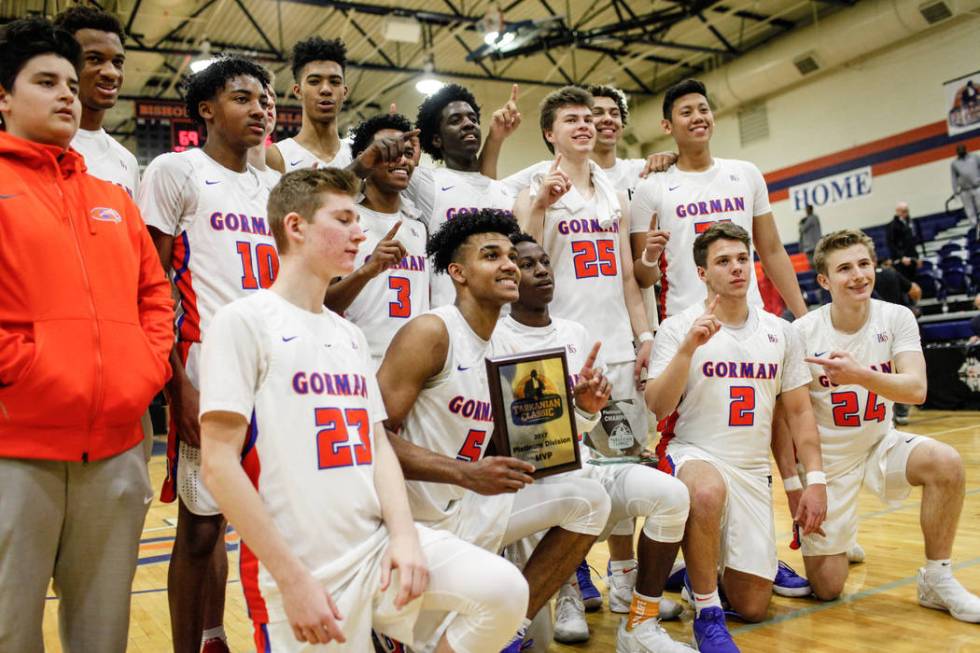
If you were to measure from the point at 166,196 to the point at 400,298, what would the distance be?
1.04 m

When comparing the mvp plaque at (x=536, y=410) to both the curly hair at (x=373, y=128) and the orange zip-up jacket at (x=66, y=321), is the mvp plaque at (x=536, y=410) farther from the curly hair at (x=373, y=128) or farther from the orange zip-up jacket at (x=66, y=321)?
the curly hair at (x=373, y=128)

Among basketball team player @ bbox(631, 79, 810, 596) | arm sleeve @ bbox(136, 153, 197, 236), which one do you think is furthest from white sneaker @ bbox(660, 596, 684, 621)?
arm sleeve @ bbox(136, 153, 197, 236)

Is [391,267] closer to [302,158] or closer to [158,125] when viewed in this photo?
[302,158]

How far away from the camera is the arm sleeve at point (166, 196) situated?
315 cm

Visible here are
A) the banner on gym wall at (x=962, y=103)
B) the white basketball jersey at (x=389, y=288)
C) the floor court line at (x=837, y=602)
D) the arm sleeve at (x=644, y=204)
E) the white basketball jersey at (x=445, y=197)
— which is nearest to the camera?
the white basketball jersey at (x=389, y=288)

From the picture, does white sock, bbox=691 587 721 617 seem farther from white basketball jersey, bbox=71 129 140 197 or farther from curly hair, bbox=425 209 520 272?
white basketball jersey, bbox=71 129 140 197

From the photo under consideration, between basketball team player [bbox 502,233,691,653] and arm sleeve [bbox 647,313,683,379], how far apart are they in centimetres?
43

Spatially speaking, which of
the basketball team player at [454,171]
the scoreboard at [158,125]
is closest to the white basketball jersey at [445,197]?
the basketball team player at [454,171]

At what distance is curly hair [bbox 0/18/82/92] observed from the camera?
2.49 metres

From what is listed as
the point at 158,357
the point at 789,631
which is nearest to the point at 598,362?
the point at 789,631

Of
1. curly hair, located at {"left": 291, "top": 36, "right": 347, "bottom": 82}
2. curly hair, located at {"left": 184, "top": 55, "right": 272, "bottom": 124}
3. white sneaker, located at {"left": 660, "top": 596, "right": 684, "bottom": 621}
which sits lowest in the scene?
white sneaker, located at {"left": 660, "top": 596, "right": 684, "bottom": 621}

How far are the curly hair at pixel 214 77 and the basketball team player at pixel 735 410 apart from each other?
7.17 feet

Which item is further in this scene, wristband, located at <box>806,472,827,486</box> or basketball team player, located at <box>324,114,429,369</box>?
wristband, located at <box>806,472,827,486</box>

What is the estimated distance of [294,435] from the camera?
229 centimetres
